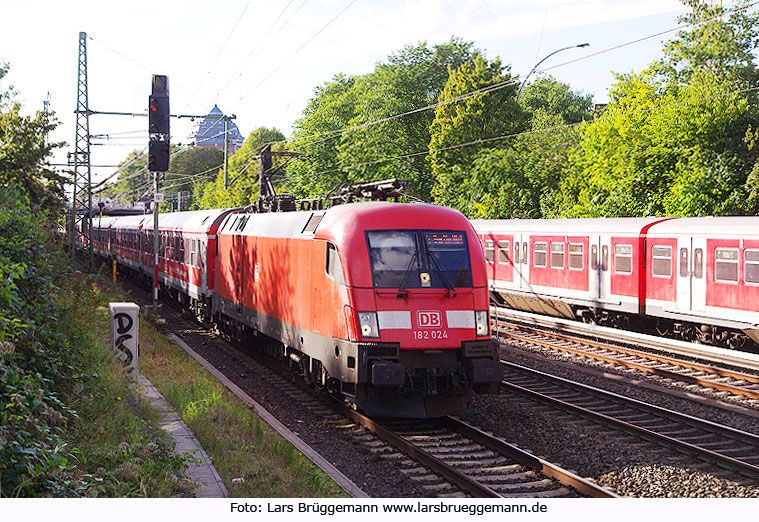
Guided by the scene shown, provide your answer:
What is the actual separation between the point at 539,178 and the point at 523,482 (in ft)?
96.3

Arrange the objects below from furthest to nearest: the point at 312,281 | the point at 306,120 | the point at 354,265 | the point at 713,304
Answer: the point at 306,120
the point at 713,304
the point at 312,281
the point at 354,265

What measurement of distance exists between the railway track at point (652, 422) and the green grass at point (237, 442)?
4.58 metres

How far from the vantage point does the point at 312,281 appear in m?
12.5

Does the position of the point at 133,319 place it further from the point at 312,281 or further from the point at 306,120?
the point at 306,120

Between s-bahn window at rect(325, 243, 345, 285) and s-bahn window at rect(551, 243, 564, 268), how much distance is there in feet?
41.7

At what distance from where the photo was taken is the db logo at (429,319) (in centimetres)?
1089

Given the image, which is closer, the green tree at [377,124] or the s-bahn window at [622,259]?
the s-bahn window at [622,259]

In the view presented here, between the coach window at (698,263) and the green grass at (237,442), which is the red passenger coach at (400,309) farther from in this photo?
the coach window at (698,263)

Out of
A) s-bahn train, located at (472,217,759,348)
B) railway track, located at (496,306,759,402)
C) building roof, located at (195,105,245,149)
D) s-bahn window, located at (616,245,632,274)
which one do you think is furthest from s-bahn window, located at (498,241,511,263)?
building roof, located at (195,105,245,149)

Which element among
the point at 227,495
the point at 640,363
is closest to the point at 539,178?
the point at 640,363

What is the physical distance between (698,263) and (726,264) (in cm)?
81

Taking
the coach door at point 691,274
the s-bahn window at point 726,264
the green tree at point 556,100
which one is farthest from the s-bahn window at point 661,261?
the green tree at point 556,100

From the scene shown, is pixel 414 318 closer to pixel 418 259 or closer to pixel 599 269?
pixel 418 259

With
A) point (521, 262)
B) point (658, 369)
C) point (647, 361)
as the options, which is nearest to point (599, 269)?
point (521, 262)
